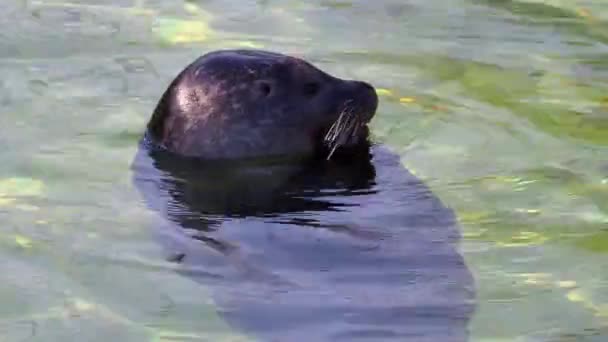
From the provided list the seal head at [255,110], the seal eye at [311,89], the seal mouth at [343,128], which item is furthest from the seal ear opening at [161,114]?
the seal mouth at [343,128]

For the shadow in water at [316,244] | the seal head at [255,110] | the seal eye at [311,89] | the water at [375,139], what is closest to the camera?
the shadow in water at [316,244]

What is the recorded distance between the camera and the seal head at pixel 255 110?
246 inches

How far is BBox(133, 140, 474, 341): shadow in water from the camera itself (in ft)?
15.5

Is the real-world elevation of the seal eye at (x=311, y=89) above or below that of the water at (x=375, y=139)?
above

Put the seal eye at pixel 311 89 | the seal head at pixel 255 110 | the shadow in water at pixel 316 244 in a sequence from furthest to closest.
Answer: the seal eye at pixel 311 89 → the seal head at pixel 255 110 → the shadow in water at pixel 316 244

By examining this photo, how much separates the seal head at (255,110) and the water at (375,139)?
0.28 m

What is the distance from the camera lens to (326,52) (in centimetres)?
791

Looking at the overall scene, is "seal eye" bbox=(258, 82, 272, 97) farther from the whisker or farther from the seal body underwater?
the whisker

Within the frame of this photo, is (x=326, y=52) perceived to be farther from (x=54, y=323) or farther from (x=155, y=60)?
(x=54, y=323)

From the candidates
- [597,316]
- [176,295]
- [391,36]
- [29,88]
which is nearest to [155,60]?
[29,88]

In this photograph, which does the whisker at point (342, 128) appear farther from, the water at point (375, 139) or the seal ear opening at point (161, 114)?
the seal ear opening at point (161, 114)

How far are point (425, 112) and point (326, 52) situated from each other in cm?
109

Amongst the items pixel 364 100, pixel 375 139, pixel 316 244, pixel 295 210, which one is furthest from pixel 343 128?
pixel 316 244

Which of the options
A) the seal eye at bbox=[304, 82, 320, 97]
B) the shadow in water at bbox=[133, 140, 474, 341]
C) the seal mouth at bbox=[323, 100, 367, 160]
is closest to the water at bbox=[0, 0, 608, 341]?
the shadow in water at bbox=[133, 140, 474, 341]
